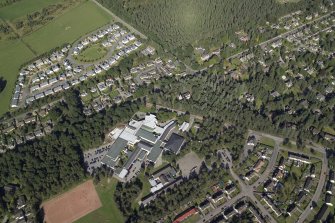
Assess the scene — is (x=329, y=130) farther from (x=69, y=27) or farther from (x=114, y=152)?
(x=69, y=27)

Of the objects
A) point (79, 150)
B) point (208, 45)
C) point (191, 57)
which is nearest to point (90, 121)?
point (79, 150)

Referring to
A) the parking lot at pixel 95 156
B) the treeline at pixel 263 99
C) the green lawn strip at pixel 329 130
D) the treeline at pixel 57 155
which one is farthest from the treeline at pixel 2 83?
the green lawn strip at pixel 329 130

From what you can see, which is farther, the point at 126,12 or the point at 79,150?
the point at 126,12

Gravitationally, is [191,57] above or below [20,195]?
above

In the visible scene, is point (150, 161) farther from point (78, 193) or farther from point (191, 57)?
point (191, 57)

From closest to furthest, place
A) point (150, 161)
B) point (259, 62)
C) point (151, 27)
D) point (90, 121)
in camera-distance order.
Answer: point (150, 161) < point (90, 121) < point (259, 62) < point (151, 27)

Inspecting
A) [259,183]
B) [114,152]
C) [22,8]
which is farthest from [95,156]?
[22,8]

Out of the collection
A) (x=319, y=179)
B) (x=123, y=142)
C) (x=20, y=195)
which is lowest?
(x=20, y=195)

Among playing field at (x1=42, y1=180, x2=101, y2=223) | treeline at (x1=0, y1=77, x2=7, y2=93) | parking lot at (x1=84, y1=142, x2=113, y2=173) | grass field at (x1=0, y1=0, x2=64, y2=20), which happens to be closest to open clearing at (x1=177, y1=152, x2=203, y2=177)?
parking lot at (x1=84, y1=142, x2=113, y2=173)

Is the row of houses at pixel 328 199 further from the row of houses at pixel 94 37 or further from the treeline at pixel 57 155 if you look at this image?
→ the row of houses at pixel 94 37
